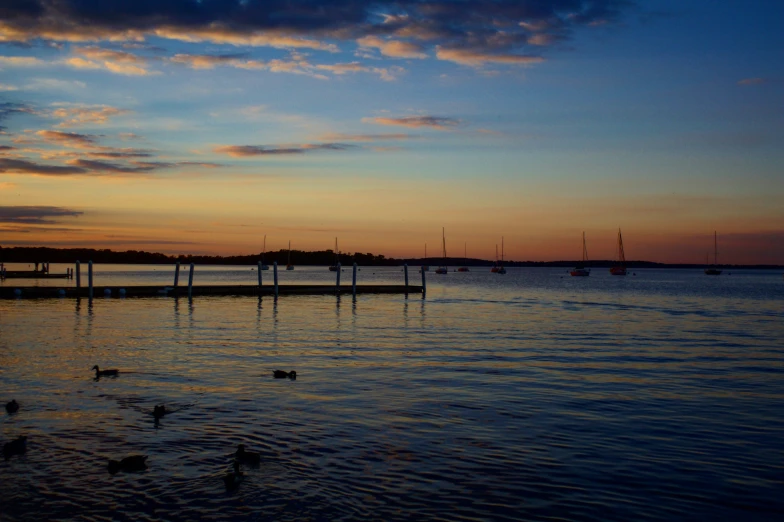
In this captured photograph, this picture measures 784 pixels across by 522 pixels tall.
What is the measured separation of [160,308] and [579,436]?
34.6 m

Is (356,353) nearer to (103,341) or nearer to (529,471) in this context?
(103,341)

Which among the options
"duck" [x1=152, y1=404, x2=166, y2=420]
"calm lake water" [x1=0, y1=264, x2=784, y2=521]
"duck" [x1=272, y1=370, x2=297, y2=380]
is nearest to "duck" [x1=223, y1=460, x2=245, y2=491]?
"calm lake water" [x1=0, y1=264, x2=784, y2=521]

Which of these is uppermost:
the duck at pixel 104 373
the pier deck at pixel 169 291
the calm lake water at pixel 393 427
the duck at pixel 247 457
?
the pier deck at pixel 169 291

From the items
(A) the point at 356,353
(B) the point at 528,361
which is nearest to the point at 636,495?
(B) the point at 528,361

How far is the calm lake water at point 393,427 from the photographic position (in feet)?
30.6

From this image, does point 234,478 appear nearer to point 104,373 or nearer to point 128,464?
point 128,464

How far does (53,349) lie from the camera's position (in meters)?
23.4

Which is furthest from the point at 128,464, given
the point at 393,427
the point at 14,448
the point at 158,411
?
the point at 393,427

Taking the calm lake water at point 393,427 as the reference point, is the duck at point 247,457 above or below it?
above

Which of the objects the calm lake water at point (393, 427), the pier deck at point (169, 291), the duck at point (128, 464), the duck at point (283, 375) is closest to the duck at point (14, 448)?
the calm lake water at point (393, 427)

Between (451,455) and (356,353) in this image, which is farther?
(356,353)

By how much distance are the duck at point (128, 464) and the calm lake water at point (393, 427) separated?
0.17m

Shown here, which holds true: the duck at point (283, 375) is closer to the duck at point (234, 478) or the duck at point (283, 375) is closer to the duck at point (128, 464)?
the duck at point (128, 464)

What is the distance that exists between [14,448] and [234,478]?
13.6 ft
